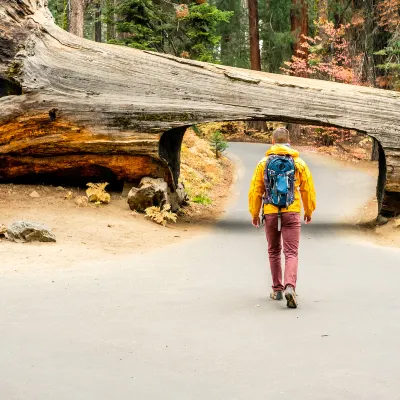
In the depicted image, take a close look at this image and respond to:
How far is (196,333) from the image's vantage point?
507 centimetres

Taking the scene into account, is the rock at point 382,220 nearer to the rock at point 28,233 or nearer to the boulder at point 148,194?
the boulder at point 148,194

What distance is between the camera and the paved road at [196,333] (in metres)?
3.86

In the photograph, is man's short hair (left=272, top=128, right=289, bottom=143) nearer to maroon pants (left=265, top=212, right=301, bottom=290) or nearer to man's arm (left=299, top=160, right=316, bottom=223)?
man's arm (left=299, top=160, right=316, bottom=223)

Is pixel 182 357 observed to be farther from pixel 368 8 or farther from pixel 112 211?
pixel 368 8

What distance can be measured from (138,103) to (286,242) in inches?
295

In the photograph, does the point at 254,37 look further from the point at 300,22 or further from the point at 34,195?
the point at 34,195

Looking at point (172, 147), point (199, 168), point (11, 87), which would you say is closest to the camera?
point (11, 87)

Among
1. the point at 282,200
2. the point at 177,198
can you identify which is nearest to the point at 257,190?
the point at 282,200

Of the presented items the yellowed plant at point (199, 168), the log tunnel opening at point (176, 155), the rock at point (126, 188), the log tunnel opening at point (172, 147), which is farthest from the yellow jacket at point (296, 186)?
the yellowed plant at point (199, 168)

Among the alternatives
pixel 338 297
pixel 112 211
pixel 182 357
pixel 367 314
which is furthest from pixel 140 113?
pixel 182 357

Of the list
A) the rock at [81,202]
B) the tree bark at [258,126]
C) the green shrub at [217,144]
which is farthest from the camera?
the tree bark at [258,126]

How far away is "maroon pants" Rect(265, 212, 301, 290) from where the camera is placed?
20.6 feet

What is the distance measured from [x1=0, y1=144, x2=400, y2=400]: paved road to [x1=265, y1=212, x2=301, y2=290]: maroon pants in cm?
32

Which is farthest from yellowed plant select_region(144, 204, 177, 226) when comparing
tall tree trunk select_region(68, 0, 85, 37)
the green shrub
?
the green shrub
